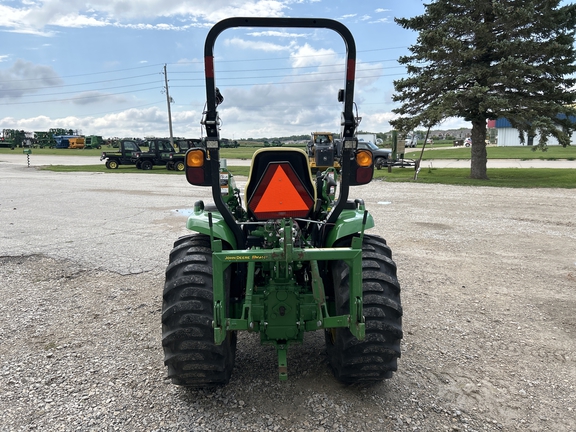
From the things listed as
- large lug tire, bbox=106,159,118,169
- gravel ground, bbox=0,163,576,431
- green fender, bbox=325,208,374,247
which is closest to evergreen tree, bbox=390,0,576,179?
gravel ground, bbox=0,163,576,431

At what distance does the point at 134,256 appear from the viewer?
7164mm

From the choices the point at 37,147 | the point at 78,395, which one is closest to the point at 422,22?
the point at 78,395

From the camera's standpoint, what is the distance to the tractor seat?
3205mm

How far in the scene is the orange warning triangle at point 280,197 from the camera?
3.20m

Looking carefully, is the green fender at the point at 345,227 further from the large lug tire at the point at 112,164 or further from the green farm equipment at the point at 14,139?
the green farm equipment at the point at 14,139

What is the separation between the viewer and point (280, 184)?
321 cm

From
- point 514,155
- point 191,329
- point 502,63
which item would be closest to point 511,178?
point 502,63

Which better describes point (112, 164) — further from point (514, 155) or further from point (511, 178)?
point (514, 155)

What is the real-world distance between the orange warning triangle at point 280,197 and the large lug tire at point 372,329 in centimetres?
55

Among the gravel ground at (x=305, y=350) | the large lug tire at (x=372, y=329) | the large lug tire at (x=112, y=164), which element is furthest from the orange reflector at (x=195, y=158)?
the large lug tire at (x=112, y=164)

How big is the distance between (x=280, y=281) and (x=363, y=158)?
1117 mm

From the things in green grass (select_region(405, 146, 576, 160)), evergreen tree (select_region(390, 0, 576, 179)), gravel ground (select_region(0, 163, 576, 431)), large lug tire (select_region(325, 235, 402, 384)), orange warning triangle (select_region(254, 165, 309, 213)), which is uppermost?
evergreen tree (select_region(390, 0, 576, 179))

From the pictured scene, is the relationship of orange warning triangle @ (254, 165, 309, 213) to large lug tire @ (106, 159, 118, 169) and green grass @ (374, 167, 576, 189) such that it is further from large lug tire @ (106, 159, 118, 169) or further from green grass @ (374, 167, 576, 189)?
large lug tire @ (106, 159, 118, 169)

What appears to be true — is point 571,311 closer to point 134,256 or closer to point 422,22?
point 134,256
